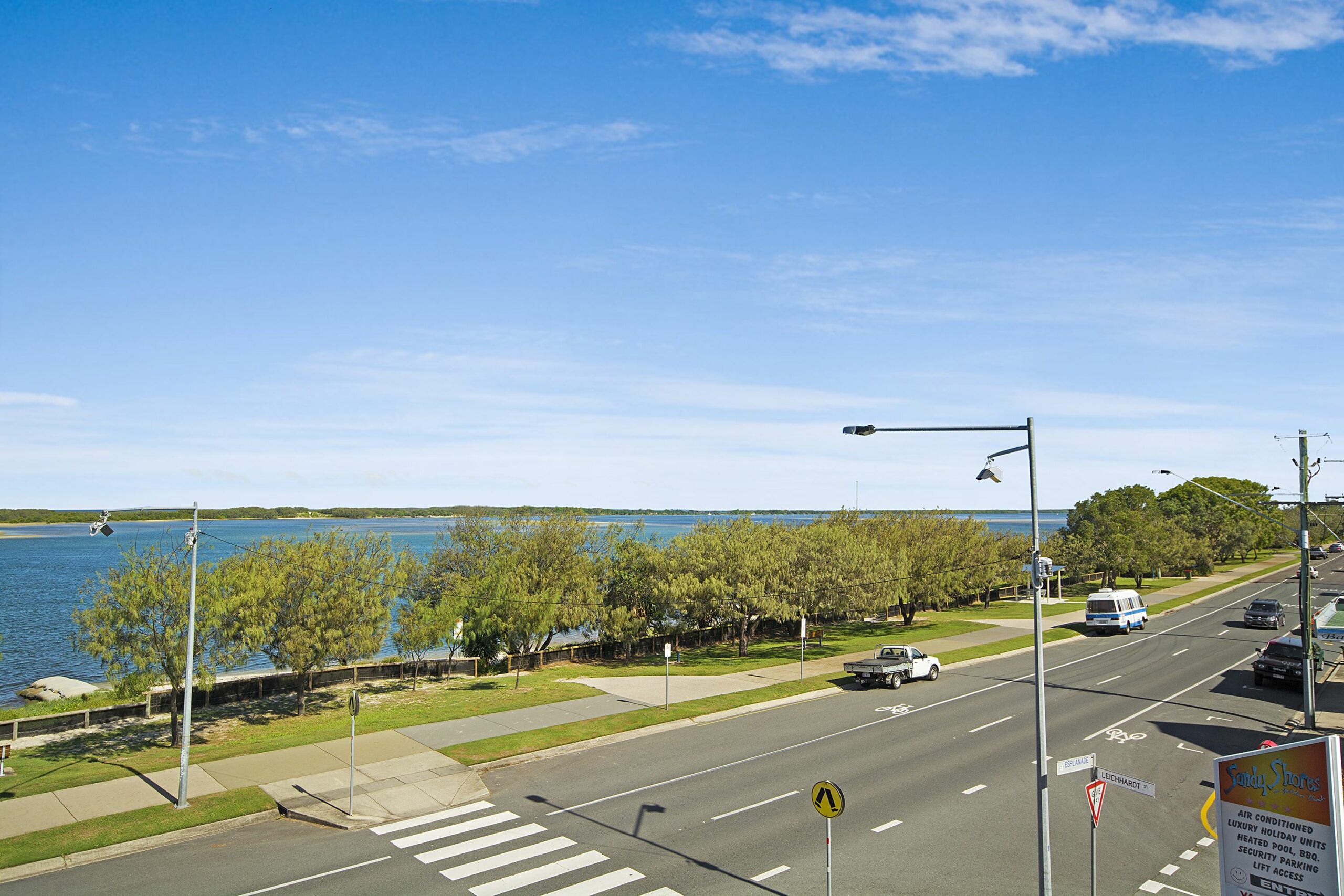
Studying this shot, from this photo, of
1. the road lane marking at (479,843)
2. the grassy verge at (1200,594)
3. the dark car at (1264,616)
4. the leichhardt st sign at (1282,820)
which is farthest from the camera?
the grassy verge at (1200,594)

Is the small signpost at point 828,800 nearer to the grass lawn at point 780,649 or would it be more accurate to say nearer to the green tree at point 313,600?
the green tree at point 313,600

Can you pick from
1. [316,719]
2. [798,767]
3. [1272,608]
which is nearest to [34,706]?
[316,719]

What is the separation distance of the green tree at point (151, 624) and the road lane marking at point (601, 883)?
50.3ft

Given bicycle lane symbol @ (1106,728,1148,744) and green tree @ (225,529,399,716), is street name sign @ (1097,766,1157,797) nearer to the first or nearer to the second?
bicycle lane symbol @ (1106,728,1148,744)

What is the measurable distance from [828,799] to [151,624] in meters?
21.9

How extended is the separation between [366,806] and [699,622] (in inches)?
1110

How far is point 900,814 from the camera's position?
59.6ft

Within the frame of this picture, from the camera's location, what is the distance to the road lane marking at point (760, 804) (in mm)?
18156

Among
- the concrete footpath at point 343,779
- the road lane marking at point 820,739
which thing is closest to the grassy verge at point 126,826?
the concrete footpath at point 343,779

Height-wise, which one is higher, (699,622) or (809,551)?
(809,551)

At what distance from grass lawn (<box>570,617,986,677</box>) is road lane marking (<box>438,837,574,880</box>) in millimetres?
22309

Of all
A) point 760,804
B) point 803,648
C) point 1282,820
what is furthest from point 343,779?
point 803,648

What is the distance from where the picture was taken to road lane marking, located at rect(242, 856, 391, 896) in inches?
565

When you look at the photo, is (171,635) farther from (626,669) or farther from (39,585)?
(39,585)
